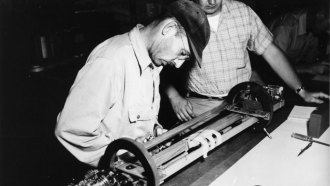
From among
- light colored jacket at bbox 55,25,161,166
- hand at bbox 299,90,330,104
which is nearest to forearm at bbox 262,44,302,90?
hand at bbox 299,90,330,104

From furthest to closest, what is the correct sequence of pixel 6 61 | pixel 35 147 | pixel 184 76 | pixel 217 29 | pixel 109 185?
pixel 6 61 < pixel 35 147 < pixel 184 76 < pixel 217 29 < pixel 109 185

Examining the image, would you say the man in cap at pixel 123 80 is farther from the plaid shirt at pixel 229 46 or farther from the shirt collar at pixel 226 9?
the shirt collar at pixel 226 9

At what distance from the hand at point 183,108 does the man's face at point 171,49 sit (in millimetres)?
1075

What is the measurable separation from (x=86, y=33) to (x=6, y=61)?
151 cm

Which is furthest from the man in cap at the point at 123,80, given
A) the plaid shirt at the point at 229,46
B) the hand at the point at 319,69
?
the hand at the point at 319,69

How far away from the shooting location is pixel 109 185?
1.19 metres

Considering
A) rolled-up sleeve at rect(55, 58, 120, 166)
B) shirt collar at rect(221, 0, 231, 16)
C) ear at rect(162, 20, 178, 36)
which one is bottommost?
rolled-up sleeve at rect(55, 58, 120, 166)

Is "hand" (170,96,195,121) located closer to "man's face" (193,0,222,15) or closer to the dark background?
"man's face" (193,0,222,15)

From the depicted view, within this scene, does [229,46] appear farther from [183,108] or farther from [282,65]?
[183,108]

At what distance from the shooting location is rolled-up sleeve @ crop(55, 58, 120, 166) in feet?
4.54

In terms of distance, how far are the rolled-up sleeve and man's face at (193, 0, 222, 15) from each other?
1.29m

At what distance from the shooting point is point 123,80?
1.58 m

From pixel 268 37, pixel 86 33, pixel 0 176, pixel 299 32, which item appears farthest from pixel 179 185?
pixel 86 33

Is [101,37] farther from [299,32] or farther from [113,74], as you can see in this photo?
[113,74]
